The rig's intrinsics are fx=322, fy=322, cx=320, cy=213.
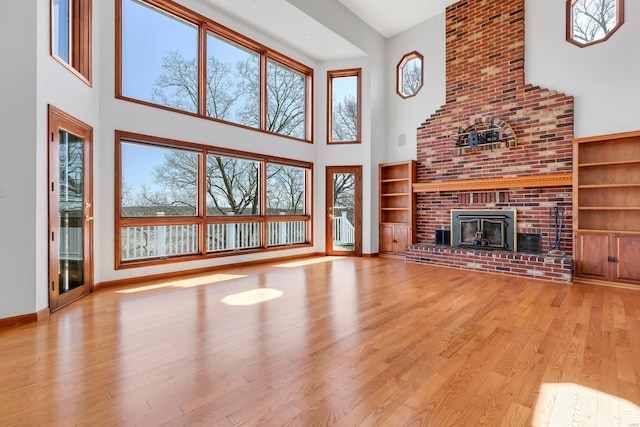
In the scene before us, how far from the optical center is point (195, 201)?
5.36 meters

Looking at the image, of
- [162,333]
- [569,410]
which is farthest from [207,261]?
[569,410]

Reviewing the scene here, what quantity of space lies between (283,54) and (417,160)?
3.57m

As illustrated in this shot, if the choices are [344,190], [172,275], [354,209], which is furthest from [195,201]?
[354,209]

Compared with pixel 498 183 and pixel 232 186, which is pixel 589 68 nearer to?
pixel 498 183

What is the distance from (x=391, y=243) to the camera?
7.12 meters

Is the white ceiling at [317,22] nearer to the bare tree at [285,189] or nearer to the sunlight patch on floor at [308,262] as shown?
the bare tree at [285,189]

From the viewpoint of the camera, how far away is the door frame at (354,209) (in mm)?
7160

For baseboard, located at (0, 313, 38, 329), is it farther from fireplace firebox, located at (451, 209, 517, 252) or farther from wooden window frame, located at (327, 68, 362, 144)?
fireplace firebox, located at (451, 209, 517, 252)

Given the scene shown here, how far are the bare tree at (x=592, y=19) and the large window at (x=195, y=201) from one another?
529cm

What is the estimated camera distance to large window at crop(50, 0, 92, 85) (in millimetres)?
3650

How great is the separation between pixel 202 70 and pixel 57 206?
315 cm

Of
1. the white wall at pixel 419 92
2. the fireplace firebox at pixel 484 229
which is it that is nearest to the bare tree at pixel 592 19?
the white wall at pixel 419 92

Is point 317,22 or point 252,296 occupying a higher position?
point 317,22

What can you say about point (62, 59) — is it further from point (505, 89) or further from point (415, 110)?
point (505, 89)
